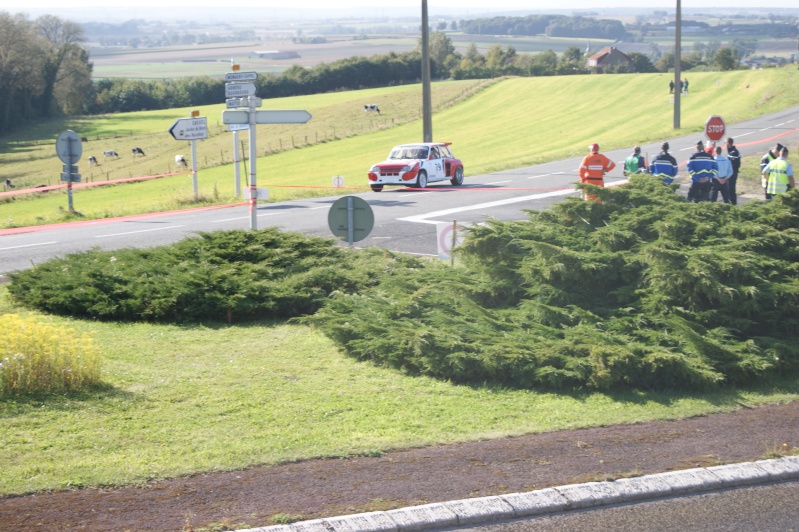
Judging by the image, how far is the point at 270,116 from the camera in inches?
574

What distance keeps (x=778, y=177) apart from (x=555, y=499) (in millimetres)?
15918

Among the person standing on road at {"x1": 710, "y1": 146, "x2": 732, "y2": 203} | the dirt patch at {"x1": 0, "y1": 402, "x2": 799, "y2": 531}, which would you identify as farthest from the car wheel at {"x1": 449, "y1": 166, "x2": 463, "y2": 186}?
the dirt patch at {"x1": 0, "y1": 402, "x2": 799, "y2": 531}

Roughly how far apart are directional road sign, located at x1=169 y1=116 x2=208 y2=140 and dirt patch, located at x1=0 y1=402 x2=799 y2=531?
20.7 m

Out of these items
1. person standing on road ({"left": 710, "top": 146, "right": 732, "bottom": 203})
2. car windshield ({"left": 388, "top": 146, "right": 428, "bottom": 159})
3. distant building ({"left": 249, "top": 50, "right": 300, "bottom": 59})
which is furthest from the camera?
distant building ({"left": 249, "top": 50, "right": 300, "bottom": 59})

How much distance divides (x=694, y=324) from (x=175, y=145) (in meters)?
66.1

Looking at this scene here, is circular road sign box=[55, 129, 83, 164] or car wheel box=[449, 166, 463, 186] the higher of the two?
circular road sign box=[55, 129, 83, 164]

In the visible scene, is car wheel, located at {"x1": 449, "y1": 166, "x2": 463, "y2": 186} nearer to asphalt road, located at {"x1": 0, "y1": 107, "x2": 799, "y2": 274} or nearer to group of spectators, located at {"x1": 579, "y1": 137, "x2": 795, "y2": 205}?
asphalt road, located at {"x1": 0, "y1": 107, "x2": 799, "y2": 274}

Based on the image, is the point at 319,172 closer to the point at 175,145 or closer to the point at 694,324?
the point at 175,145

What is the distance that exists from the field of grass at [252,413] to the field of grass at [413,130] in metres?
22.0

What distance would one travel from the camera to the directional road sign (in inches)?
1030

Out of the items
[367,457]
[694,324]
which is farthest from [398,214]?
[367,457]

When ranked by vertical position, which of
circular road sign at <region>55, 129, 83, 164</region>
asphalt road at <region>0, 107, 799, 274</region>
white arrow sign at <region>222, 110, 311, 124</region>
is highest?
white arrow sign at <region>222, 110, 311, 124</region>

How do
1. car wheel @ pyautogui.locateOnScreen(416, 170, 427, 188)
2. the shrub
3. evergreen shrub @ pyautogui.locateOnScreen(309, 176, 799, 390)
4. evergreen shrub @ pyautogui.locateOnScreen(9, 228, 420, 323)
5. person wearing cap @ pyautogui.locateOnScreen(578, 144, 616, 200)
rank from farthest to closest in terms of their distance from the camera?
car wheel @ pyautogui.locateOnScreen(416, 170, 427, 188) < person wearing cap @ pyautogui.locateOnScreen(578, 144, 616, 200) < evergreen shrub @ pyautogui.locateOnScreen(9, 228, 420, 323) < evergreen shrub @ pyautogui.locateOnScreen(309, 176, 799, 390) < the shrub

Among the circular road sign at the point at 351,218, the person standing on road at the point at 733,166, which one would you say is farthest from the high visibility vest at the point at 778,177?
the circular road sign at the point at 351,218
